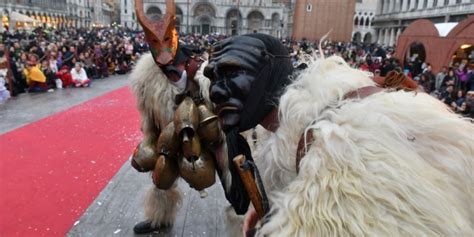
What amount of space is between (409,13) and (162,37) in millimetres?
58665

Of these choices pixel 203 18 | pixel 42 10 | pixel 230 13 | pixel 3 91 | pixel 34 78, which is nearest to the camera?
pixel 3 91

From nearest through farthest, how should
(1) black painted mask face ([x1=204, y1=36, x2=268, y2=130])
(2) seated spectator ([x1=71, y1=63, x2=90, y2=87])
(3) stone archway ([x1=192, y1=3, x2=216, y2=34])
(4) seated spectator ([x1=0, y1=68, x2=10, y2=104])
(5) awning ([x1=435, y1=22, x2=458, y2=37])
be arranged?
(1) black painted mask face ([x1=204, y1=36, x2=268, y2=130]), (4) seated spectator ([x1=0, y1=68, x2=10, y2=104]), (2) seated spectator ([x1=71, y1=63, x2=90, y2=87]), (5) awning ([x1=435, y1=22, x2=458, y2=37]), (3) stone archway ([x1=192, y1=3, x2=216, y2=34])

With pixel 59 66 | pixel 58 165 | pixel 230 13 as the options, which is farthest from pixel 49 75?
pixel 230 13

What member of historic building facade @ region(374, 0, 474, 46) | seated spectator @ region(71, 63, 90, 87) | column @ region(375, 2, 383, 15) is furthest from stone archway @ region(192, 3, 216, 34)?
seated spectator @ region(71, 63, 90, 87)

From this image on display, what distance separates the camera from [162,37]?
2.70m

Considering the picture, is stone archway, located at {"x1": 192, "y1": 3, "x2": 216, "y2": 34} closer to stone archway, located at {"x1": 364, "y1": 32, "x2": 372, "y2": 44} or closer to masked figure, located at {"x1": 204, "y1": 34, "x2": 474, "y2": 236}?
stone archway, located at {"x1": 364, "y1": 32, "x2": 372, "y2": 44}

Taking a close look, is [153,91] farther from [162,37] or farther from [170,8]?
[170,8]

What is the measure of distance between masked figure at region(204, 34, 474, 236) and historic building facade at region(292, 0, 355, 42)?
42.0 m

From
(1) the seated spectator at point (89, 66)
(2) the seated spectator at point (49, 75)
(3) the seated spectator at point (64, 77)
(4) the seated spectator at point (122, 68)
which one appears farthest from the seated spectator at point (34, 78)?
(4) the seated spectator at point (122, 68)

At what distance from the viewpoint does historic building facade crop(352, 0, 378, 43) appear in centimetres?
6881

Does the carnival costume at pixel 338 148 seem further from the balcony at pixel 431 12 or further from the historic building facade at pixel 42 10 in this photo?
the historic building facade at pixel 42 10

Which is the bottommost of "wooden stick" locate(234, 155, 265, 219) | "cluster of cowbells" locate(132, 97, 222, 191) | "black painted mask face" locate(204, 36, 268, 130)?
"cluster of cowbells" locate(132, 97, 222, 191)

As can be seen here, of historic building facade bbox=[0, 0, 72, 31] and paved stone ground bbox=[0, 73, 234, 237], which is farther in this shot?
historic building facade bbox=[0, 0, 72, 31]

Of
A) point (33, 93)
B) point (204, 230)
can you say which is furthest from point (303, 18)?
point (204, 230)
